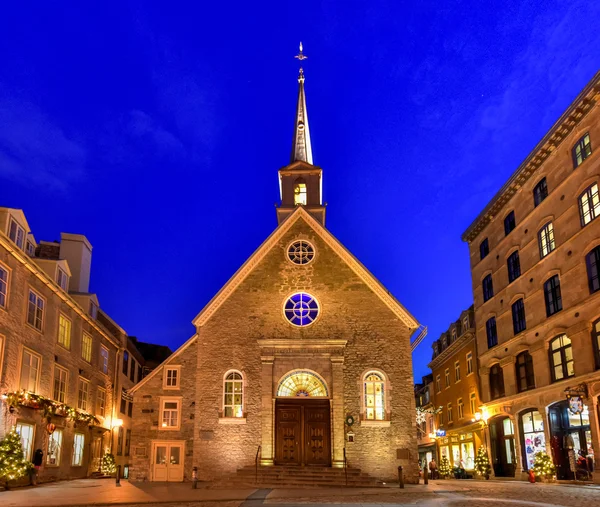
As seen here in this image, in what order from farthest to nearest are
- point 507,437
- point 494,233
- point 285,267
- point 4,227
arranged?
point 494,233
point 507,437
point 285,267
point 4,227

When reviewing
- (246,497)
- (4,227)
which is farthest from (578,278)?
(4,227)

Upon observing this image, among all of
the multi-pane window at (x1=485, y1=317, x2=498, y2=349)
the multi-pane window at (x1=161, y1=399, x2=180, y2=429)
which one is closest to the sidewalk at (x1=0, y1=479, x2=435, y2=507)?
the multi-pane window at (x1=161, y1=399, x2=180, y2=429)

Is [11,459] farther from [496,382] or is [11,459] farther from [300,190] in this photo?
[496,382]

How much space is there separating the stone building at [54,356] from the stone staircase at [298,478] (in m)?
7.56

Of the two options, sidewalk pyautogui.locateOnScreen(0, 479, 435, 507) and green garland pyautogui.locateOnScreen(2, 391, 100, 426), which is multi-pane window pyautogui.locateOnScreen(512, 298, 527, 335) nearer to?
sidewalk pyautogui.locateOnScreen(0, 479, 435, 507)

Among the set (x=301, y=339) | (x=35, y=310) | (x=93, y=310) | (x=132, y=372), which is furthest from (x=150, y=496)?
Result: (x=132, y=372)

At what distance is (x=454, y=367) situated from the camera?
135ft

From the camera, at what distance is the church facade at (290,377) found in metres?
25.4

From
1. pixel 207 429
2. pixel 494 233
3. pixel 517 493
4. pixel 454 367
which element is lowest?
pixel 517 493

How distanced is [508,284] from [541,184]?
5.53 meters

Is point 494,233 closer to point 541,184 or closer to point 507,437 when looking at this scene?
point 541,184

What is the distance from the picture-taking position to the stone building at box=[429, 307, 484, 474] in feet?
118

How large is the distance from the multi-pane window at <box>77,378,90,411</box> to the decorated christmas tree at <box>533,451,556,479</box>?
20723mm

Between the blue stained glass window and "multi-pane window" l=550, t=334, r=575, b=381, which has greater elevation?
the blue stained glass window
